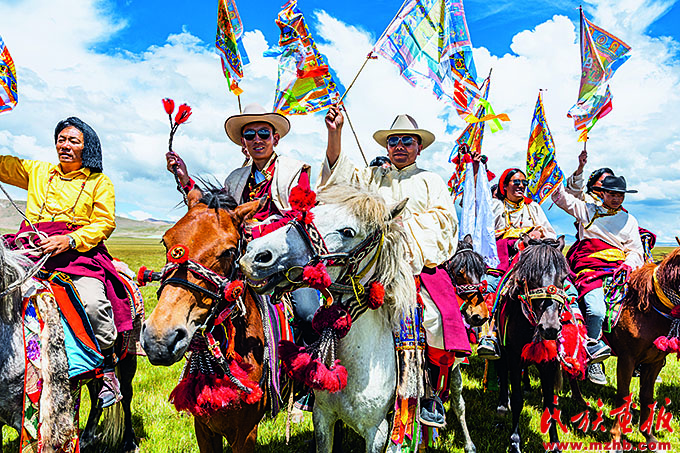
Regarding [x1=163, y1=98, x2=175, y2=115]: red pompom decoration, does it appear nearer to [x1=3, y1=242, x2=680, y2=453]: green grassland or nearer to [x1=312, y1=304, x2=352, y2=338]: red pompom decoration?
[x1=312, y1=304, x2=352, y2=338]: red pompom decoration

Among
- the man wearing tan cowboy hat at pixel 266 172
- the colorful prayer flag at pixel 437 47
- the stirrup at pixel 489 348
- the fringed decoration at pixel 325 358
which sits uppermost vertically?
the colorful prayer flag at pixel 437 47

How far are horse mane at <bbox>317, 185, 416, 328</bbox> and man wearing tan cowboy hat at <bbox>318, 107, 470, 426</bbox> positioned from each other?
0.25 meters

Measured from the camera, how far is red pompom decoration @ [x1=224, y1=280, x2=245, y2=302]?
2.58 meters

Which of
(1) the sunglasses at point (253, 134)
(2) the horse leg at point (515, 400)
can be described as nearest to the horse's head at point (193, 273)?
(1) the sunglasses at point (253, 134)

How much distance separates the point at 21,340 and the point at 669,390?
1030 cm

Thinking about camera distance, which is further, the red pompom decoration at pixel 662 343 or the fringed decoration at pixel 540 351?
the red pompom decoration at pixel 662 343

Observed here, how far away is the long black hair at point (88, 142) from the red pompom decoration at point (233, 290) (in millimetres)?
2391

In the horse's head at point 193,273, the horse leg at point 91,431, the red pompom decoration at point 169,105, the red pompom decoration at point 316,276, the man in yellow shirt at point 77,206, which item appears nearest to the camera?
the horse's head at point 193,273

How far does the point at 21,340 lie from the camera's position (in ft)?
10.5

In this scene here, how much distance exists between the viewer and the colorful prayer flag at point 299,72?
3.32 meters

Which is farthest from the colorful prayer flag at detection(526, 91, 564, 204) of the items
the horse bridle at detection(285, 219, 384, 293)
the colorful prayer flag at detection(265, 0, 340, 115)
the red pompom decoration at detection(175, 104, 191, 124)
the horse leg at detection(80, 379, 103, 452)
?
the horse leg at detection(80, 379, 103, 452)

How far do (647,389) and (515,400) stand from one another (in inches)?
79.1

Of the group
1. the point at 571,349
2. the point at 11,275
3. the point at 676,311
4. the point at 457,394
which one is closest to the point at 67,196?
the point at 11,275

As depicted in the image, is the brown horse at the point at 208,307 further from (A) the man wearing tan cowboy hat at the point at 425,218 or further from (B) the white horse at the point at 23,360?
(B) the white horse at the point at 23,360
